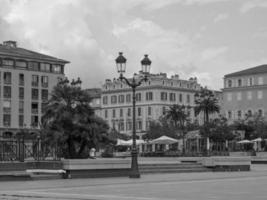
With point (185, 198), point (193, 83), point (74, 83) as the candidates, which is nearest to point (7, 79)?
point (193, 83)

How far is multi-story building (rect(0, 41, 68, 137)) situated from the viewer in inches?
4936

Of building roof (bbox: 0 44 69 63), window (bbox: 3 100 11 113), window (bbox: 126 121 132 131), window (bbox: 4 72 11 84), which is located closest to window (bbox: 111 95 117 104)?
window (bbox: 126 121 132 131)

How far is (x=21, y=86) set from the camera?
12862cm

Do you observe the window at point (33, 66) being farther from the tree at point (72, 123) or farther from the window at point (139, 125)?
the tree at point (72, 123)

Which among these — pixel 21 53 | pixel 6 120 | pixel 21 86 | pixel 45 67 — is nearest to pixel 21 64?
pixel 21 53

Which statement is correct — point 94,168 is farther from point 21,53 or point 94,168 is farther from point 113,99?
point 113,99

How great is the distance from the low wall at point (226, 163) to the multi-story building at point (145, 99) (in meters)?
109

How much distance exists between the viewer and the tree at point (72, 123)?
41.2 meters

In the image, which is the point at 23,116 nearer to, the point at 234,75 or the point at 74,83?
the point at 234,75

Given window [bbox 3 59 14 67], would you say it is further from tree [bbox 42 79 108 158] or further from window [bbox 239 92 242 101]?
tree [bbox 42 79 108 158]

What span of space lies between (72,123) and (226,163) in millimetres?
11485

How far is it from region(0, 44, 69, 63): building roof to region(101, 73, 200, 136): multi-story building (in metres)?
29.8

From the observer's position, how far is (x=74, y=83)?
4428cm

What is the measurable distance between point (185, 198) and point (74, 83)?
24.5 meters
